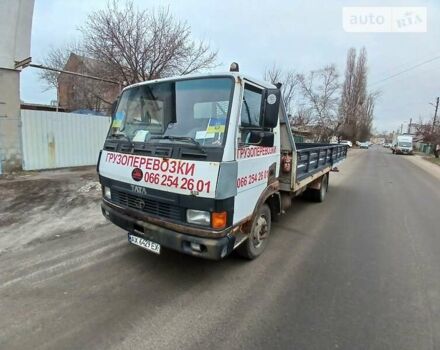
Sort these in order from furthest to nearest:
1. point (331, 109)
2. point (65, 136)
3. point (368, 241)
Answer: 1. point (331, 109)
2. point (65, 136)
3. point (368, 241)

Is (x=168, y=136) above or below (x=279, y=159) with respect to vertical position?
above

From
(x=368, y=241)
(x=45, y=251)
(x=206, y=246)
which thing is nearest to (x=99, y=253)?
(x=45, y=251)

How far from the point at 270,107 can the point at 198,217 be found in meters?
1.38

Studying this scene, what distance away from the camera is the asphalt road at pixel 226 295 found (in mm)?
2480

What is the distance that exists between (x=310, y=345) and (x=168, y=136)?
2420mm

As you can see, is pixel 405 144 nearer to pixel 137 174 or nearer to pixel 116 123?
pixel 116 123

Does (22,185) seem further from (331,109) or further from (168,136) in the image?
(331,109)

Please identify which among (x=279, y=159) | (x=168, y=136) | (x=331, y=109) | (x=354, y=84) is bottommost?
(x=279, y=159)

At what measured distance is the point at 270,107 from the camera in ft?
10.2

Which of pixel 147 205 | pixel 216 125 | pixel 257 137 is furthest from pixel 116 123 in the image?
pixel 257 137

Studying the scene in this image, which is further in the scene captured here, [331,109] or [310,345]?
[331,109]

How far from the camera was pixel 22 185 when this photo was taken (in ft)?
25.3

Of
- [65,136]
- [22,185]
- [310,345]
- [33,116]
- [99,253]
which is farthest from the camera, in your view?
[65,136]

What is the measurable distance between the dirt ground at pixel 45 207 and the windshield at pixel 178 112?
2.21 metres
